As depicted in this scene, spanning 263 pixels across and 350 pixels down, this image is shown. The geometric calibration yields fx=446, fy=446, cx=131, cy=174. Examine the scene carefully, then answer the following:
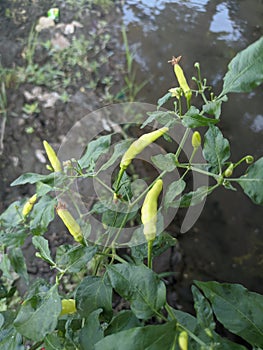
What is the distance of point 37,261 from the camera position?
1.69 meters

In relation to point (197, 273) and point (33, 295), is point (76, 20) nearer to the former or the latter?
point (197, 273)

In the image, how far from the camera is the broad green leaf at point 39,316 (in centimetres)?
66

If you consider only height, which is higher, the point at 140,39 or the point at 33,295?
the point at 33,295

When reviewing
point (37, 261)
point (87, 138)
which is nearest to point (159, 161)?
point (37, 261)

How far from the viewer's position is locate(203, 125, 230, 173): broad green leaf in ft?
2.34

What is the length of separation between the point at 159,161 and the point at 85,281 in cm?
23

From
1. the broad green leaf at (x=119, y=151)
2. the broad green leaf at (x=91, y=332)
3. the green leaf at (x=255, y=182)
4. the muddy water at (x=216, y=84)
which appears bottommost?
the muddy water at (x=216, y=84)

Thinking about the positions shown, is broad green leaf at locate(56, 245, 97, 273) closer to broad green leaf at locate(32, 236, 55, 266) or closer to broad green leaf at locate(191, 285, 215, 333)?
broad green leaf at locate(32, 236, 55, 266)

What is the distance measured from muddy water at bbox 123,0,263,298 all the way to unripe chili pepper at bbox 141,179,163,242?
43.0 inches

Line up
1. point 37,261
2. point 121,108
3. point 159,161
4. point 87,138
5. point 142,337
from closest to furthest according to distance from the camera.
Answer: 1. point 142,337
2. point 159,161
3. point 37,261
4. point 87,138
5. point 121,108

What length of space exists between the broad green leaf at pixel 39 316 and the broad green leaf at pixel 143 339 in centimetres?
11

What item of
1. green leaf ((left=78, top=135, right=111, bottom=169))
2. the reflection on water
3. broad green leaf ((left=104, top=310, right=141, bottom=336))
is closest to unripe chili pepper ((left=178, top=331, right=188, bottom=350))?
broad green leaf ((left=104, top=310, right=141, bottom=336))

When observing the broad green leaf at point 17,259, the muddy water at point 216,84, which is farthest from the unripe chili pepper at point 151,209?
the muddy water at point 216,84

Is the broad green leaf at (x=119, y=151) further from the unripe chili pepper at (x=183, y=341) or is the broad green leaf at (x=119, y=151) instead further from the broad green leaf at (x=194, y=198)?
the unripe chili pepper at (x=183, y=341)
